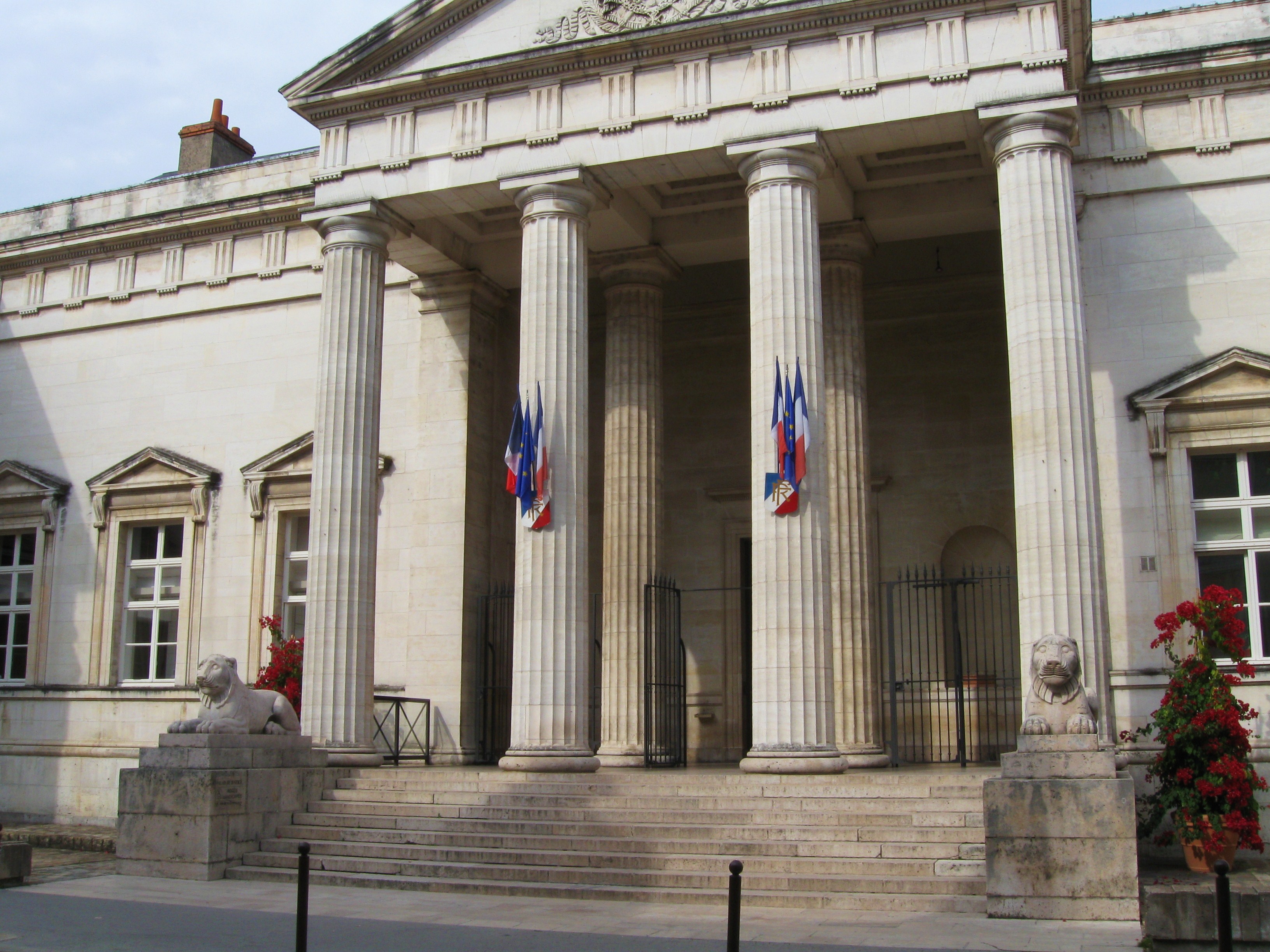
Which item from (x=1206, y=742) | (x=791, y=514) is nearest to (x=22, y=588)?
(x=791, y=514)

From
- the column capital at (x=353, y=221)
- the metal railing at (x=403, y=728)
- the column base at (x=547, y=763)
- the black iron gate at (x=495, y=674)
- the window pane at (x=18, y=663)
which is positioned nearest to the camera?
the column base at (x=547, y=763)

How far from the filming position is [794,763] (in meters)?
15.5

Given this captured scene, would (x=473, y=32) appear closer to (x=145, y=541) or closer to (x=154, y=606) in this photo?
(x=145, y=541)

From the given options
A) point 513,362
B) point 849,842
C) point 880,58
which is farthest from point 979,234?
point 849,842

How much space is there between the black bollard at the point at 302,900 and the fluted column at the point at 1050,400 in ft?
29.1

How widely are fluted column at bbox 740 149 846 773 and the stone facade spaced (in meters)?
0.06

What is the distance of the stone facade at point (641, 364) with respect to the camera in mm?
16609

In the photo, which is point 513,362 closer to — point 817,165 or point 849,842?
point 817,165

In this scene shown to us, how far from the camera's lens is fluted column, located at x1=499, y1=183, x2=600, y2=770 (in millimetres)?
17172

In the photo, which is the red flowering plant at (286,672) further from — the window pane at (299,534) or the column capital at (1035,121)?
the column capital at (1035,121)

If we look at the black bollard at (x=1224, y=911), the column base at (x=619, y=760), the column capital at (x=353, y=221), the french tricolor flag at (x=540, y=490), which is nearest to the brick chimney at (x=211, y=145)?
the column capital at (x=353, y=221)

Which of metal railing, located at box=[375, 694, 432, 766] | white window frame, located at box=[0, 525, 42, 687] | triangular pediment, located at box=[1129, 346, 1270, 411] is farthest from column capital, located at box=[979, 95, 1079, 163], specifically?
white window frame, located at box=[0, 525, 42, 687]

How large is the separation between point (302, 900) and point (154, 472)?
55.6ft

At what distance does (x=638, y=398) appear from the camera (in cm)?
2078
